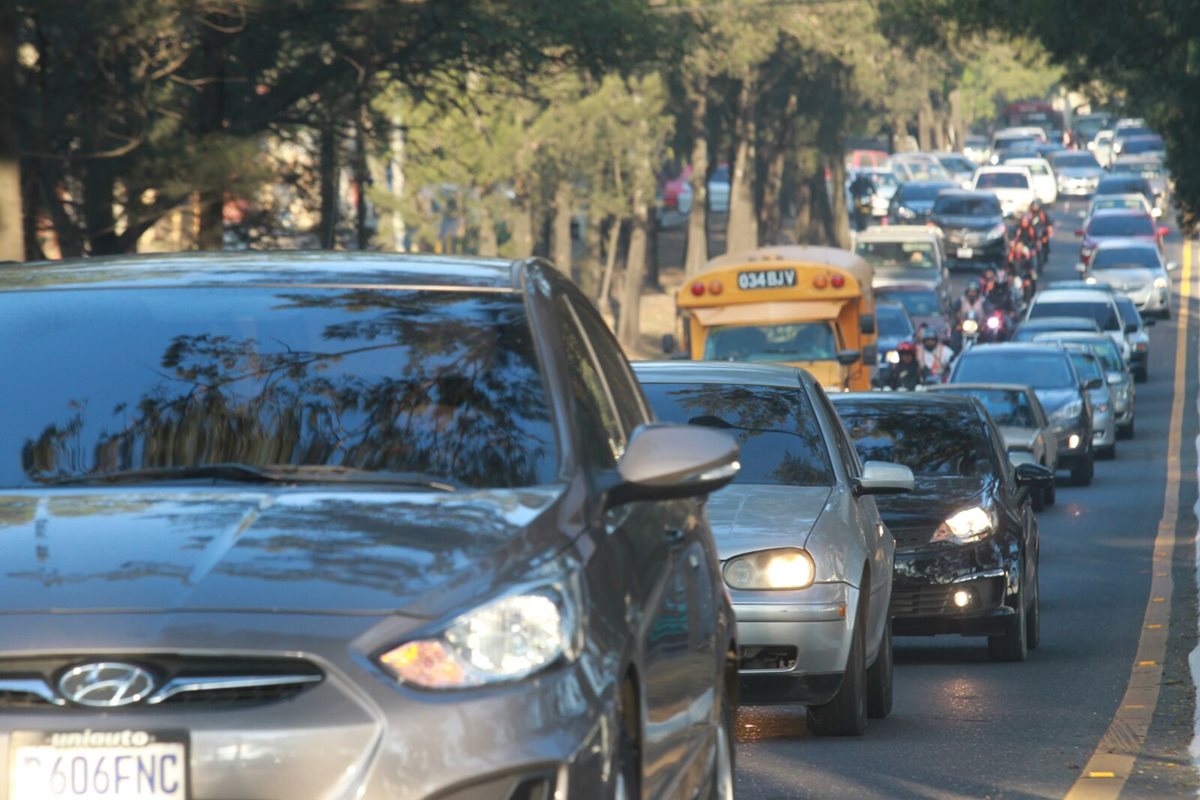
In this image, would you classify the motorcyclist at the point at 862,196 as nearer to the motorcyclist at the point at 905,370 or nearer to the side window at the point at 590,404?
the motorcyclist at the point at 905,370

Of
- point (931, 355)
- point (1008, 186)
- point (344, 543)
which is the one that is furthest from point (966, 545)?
point (1008, 186)

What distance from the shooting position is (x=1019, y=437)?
24719mm

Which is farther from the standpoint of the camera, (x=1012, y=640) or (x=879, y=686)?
(x=1012, y=640)

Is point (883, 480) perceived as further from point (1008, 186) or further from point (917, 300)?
point (1008, 186)

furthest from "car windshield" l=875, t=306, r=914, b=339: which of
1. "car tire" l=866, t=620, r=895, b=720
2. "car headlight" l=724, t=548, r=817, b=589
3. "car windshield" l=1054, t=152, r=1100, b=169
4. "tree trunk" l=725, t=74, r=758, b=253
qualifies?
"car windshield" l=1054, t=152, r=1100, b=169

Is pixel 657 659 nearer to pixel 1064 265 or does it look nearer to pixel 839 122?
pixel 839 122

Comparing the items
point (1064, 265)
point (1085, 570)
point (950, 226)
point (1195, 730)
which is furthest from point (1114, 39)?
point (1064, 265)

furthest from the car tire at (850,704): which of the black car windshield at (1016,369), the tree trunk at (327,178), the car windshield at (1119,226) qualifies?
the car windshield at (1119,226)

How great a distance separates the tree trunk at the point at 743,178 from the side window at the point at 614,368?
53895 millimetres

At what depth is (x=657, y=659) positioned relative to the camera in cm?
503

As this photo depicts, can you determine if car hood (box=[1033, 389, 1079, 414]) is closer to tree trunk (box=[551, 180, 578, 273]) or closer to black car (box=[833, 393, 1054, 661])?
black car (box=[833, 393, 1054, 661])

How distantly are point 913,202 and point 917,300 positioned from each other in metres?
27.5

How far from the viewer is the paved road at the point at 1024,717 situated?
8.70 metres

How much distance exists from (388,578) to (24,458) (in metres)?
1.15
